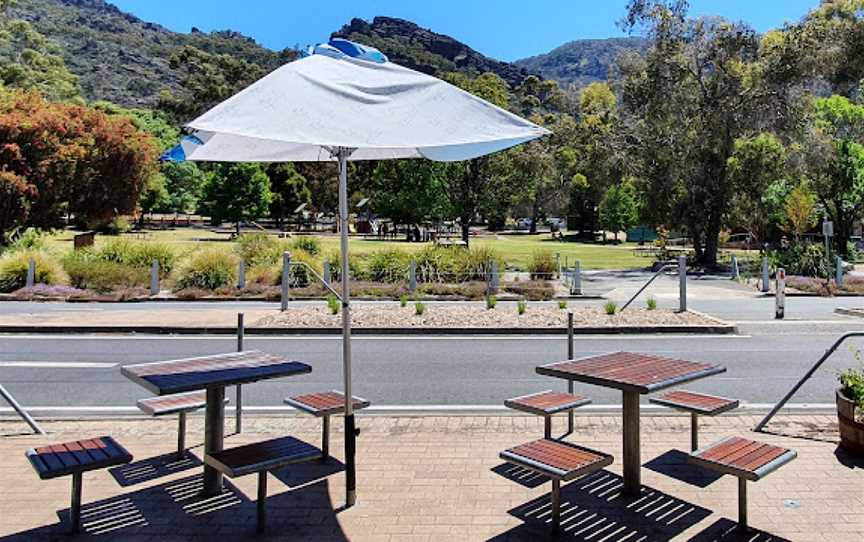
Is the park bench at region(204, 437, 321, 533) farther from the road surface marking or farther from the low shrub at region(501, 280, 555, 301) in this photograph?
the low shrub at region(501, 280, 555, 301)

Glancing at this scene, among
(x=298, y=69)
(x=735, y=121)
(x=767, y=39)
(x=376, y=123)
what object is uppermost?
(x=767, y=39)

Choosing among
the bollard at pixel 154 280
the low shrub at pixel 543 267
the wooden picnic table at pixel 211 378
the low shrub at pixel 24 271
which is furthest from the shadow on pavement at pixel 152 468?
the low shrub at pixel 543 267

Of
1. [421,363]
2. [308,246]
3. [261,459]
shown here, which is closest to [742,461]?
[261,459]

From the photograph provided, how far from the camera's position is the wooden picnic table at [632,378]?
4617 mm

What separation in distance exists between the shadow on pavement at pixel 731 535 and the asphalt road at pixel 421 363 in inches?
142

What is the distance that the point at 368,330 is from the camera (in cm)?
1355

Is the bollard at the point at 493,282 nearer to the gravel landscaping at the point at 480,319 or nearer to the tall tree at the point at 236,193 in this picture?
the gravel landscaping at the point at 480,319

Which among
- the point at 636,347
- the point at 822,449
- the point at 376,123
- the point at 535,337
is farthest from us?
the point at 535,337

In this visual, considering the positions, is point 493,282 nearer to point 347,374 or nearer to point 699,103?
point 347,374

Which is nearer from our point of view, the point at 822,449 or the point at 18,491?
the point at 18,491

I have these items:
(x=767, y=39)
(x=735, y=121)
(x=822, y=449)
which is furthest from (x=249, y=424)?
(x=767, y=39)

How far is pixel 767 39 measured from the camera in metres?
33.8

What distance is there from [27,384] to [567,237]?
63.6 m

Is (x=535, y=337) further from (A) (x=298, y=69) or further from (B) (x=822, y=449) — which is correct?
(A) (x=298, y=69)
